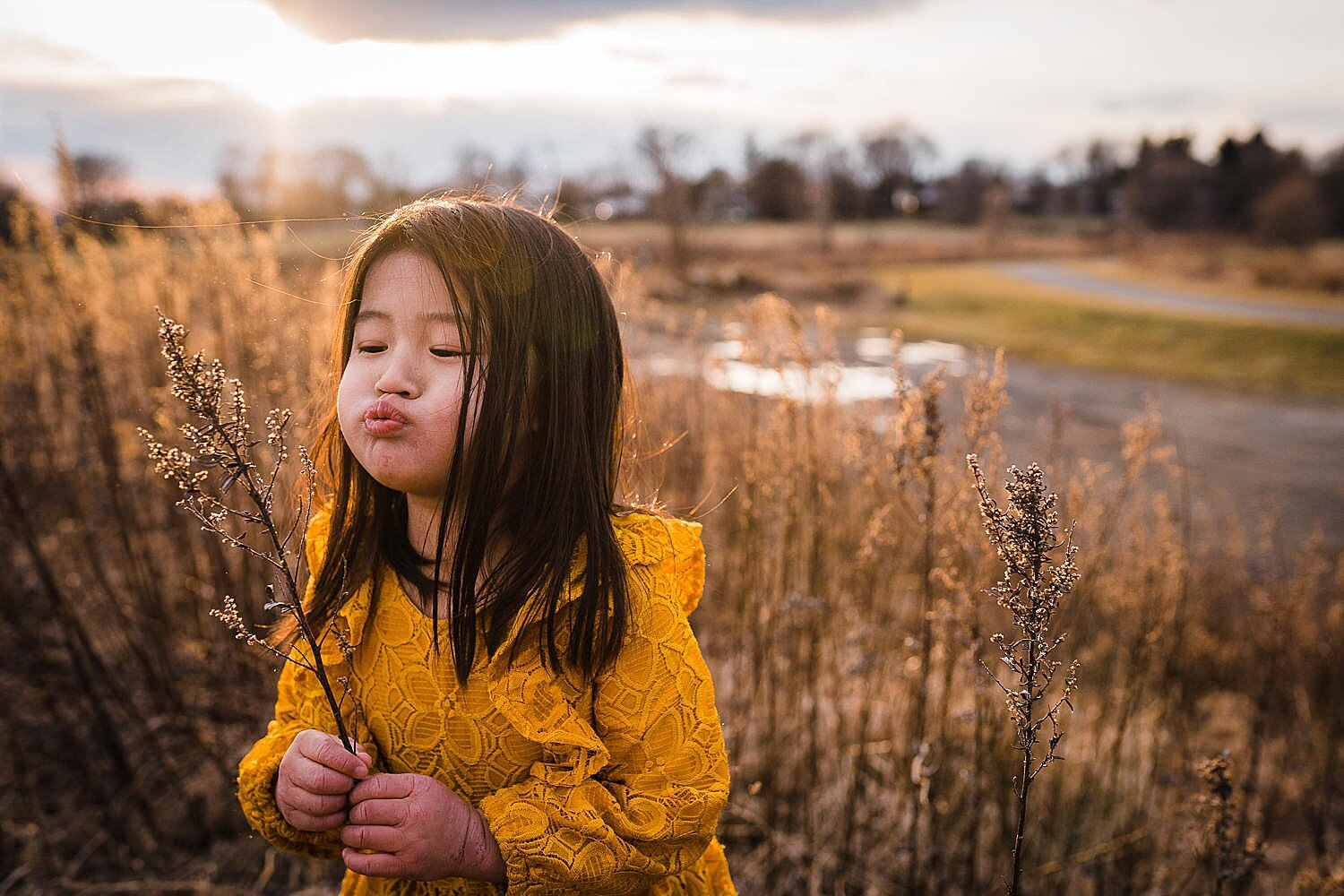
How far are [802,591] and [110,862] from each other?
2134 millimetres

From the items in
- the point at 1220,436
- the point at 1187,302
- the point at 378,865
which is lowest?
the point at 1220,436

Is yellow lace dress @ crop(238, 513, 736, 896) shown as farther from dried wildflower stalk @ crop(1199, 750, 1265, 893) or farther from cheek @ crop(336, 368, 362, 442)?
dried wildflower stalk @ crop(1199, 750, 1265, 893)

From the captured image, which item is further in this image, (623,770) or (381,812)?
(623,770)

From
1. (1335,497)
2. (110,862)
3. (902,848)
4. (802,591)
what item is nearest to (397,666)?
(902,848)

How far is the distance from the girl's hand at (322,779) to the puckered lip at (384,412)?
0.42 metres

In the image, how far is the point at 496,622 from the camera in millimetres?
1190

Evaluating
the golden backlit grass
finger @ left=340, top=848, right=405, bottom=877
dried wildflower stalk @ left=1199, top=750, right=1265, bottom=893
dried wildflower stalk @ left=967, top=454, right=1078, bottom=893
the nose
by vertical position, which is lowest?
the golden backlit grass

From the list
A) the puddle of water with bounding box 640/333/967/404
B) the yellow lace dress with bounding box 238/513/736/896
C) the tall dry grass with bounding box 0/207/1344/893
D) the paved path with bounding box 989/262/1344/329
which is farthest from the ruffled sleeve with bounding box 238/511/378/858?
the paved path with bounding box 989/262/1344/329

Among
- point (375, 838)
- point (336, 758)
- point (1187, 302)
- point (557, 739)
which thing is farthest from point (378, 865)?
point (1187, 302)

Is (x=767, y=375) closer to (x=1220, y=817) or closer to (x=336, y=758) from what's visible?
(x=1220, y=817)

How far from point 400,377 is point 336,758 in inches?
19.3

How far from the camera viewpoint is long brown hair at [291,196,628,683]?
118cm

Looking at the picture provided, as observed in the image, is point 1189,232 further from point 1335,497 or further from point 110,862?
point 110,862

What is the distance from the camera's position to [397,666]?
4.15 ft
